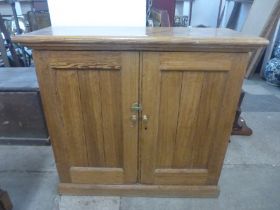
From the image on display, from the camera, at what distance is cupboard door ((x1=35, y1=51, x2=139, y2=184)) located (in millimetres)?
997

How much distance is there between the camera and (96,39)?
91 cm

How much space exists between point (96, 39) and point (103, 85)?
23 cm

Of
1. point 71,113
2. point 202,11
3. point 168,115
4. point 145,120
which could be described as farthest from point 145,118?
point 202,11

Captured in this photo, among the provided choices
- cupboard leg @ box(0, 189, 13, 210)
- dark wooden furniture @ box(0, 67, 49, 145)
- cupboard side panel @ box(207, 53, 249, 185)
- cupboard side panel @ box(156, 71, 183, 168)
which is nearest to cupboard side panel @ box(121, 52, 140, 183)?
cupboard side panel @ box(156, 71, 183, 168)

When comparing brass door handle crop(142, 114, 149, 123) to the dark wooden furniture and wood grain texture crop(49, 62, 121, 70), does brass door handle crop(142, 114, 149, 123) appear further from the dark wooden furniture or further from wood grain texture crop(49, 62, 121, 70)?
the dark wooden furniture

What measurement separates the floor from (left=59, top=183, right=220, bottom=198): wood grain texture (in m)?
0.03

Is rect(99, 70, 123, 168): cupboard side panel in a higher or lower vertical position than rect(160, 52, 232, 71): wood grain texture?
lower

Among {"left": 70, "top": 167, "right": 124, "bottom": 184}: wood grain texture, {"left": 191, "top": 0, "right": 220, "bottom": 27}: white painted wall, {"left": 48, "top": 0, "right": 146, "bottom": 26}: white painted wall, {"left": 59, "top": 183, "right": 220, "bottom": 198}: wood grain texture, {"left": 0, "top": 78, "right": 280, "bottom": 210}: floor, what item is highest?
{"left": 48, "top": 0, "right": 146, "bottom": 26}: white painted wall

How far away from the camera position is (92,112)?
1.14 meters

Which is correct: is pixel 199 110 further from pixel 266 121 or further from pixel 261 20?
pixel 261 20

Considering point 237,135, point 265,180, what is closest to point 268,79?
point 237,135

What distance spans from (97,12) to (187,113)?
0.78 m

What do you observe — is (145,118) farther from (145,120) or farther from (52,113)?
(52,113)

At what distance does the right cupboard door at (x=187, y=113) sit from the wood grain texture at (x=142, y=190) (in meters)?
0.04
